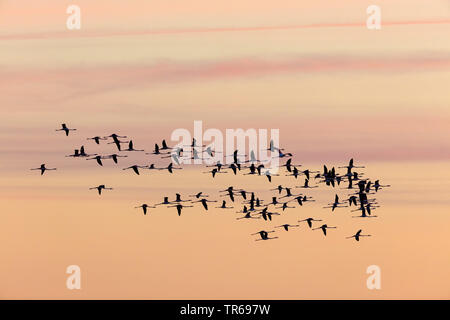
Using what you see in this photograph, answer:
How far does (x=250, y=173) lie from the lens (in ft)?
184
